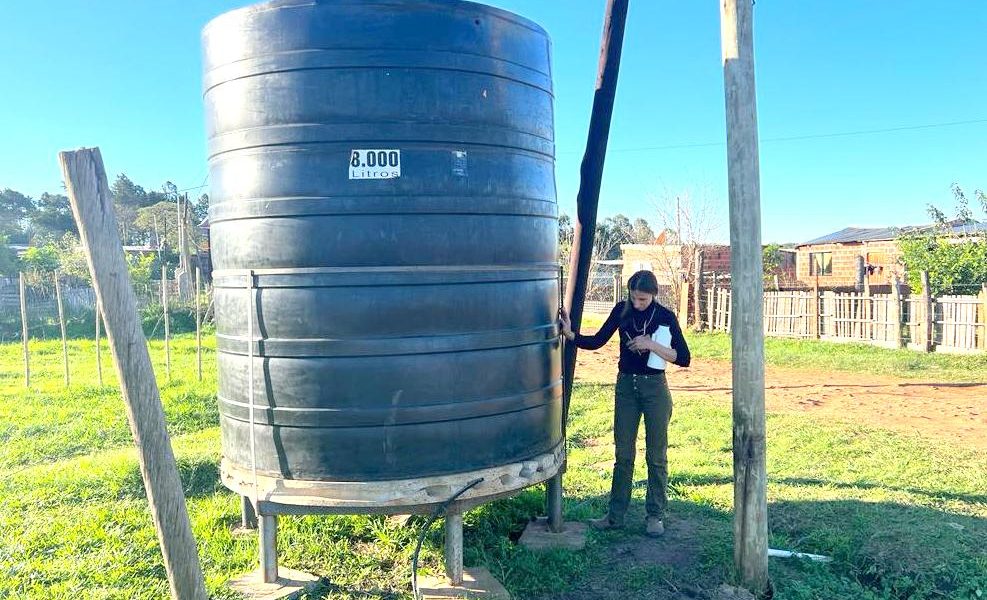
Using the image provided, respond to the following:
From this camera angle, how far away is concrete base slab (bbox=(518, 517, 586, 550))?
4.61m

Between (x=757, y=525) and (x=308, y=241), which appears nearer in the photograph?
(x=308, y=241)

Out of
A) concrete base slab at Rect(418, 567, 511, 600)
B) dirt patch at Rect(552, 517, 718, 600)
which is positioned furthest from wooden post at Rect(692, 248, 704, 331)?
concrete base slab at Rect(418, 567, 511, 600)

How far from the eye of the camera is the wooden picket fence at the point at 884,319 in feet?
48.8

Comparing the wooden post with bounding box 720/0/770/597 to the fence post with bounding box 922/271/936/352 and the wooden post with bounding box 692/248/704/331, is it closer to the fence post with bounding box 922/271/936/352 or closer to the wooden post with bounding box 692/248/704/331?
the fence post with bounding box 922/271/936/352

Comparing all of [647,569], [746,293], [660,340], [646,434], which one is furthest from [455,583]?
[746,293]

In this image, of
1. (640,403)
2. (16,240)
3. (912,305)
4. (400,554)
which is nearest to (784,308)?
(912,305)

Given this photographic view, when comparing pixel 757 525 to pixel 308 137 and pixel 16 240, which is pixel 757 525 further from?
pixel 16 240

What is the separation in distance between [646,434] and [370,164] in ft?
8.85

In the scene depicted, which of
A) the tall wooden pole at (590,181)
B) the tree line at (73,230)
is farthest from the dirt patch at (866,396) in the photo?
the tree line at (73,230)

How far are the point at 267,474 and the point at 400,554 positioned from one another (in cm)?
122

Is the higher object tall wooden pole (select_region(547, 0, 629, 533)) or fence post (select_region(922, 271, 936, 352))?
tall wooden pole (select_region(547, 0, 629, 533))

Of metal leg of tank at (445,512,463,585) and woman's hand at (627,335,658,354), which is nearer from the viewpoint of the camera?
metal leg of tank at (445,512,463,585)

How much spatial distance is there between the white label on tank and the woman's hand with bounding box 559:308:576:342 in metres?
1.62

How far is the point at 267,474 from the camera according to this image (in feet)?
12.1
